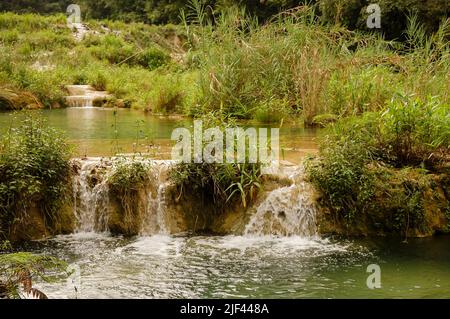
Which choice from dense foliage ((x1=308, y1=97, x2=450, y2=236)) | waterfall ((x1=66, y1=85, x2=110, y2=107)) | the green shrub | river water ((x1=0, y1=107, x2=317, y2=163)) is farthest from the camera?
the green shrub

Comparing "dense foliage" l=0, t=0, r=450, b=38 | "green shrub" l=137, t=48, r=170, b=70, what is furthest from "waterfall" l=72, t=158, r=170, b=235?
"green shrub" l=137, t=48, r=170, b=70

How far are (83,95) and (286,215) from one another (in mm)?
10777

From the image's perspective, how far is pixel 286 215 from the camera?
7.03 m

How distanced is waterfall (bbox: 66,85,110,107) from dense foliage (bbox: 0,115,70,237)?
350 inches

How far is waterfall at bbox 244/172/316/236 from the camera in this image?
6969 millimetres

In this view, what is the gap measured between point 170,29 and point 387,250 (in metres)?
29.6

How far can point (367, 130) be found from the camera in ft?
24.3

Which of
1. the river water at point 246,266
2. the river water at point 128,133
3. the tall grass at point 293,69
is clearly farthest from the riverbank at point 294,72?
the river water at point 246,266

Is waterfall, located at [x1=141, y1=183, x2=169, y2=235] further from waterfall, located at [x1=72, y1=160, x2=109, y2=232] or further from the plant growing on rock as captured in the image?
waterfall, located at [x1=72, y1=160, x2=109, y2=232]

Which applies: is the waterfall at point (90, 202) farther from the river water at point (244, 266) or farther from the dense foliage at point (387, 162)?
the dense foliage at point (387, 162)

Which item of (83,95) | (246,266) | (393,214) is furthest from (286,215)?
(83,95)

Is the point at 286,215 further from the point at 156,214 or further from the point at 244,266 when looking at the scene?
the point at 156,214
